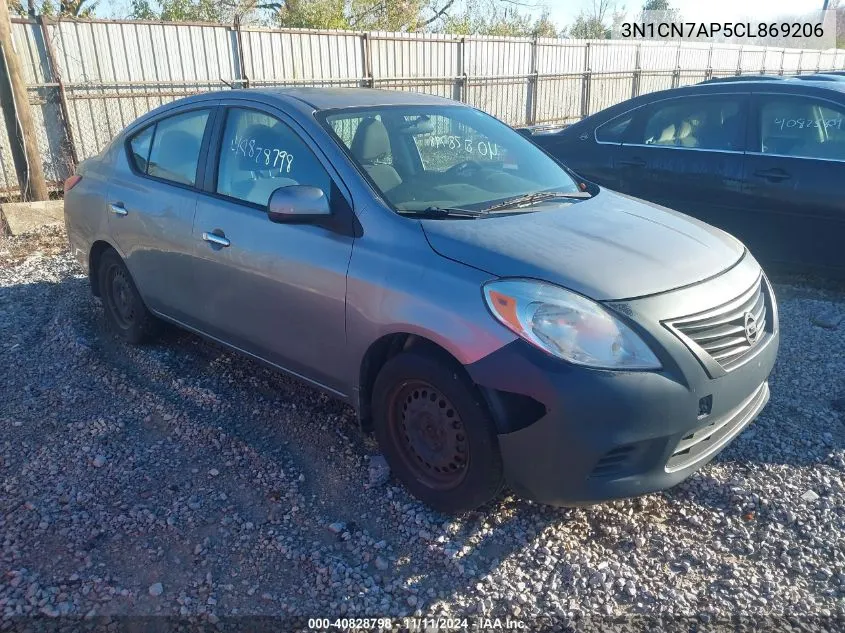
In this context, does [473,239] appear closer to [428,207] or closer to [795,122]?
[428,207]

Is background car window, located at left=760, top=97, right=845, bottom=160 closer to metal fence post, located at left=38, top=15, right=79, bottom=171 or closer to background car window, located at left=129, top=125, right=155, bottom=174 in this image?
background car window, located at left=129, top=125, right=155, bottom=174

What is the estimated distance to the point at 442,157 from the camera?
12.3 feet

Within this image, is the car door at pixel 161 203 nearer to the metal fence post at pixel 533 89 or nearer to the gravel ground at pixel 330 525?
the gravel ground at pixel 330 525

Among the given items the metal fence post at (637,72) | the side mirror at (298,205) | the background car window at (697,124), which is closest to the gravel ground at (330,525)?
the side mirror at (298,205)

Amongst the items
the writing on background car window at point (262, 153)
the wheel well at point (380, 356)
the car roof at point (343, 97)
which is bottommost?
the wheel well at point (380, 356)

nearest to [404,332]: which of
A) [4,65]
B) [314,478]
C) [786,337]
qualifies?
[314,478]

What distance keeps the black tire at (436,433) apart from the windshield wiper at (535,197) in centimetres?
89

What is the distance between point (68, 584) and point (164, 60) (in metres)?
9.12

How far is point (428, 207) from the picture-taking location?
10.5ft

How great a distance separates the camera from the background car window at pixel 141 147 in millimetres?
4465

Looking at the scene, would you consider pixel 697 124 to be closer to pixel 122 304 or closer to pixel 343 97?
pixel 343 97

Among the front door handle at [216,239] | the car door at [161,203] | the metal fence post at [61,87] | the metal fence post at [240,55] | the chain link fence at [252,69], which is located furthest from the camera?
the metal fence post at [240,55]

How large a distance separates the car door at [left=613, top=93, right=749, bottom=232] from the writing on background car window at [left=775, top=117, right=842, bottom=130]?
28 cm

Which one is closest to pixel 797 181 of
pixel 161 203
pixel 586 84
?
pixel 161 203
